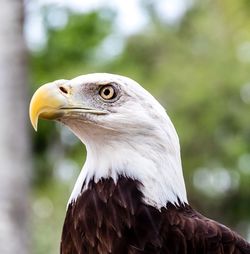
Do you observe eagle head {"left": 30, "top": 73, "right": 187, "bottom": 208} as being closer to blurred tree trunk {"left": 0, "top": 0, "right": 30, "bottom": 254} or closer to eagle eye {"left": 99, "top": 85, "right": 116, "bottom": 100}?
eagle eye {"left": 99, "top": 85, "right": 116, "bottom": 100}

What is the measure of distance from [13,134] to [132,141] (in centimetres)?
545

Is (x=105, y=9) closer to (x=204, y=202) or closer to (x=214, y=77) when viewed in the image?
(x=214, y=77)

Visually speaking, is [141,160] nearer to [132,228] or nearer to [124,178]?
[124,178]

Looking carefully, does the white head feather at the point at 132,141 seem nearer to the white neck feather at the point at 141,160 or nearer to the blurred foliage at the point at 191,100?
the white neck feather at the point at 141,160

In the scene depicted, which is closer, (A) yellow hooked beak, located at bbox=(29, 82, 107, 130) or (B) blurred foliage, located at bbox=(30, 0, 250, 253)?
(A) yellow hooked beak, located at bbox=(29, 82, 107, 130)

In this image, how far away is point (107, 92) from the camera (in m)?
4.07

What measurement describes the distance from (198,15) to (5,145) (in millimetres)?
16140

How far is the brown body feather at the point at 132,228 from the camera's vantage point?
12.7 feet

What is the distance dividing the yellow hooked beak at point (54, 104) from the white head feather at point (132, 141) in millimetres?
34

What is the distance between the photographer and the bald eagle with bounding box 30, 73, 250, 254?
3904mm

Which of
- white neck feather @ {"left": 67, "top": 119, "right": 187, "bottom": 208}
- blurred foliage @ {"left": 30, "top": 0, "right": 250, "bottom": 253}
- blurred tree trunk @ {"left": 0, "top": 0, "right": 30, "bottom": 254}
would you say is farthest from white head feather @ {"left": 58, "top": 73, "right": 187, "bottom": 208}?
blurred foliage @ {"left": 30, "top": 0, "right": 250, "bottom": 253}

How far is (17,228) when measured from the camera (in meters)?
9.00

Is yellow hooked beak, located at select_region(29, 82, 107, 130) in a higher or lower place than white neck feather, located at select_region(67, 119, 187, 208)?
higher

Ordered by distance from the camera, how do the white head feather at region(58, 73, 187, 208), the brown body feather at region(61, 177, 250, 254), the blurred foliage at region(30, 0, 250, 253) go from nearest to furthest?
1. the brown body feather at region(61, 177, 250, 254)
2. the white head feather at region(58, 73, 187, 208)
3. the blurred foliage at region(30, 0, 250, 253)
